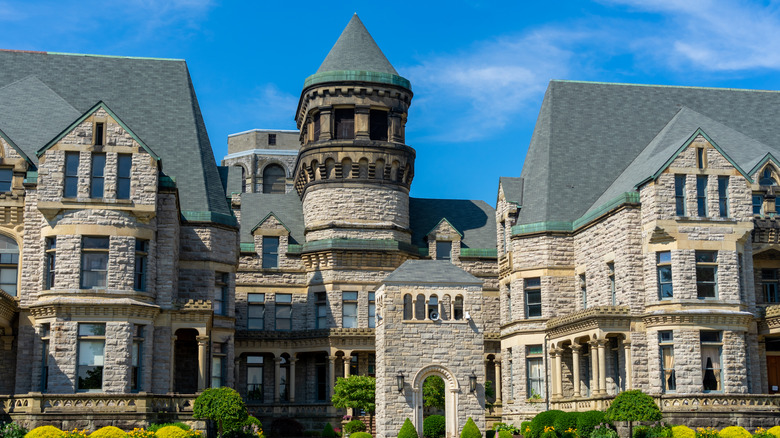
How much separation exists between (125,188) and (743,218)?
2656cm

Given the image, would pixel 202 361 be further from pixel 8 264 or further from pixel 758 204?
pixel 758 204

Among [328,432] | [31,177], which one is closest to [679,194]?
[328,432]

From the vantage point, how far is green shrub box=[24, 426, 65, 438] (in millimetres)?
33344

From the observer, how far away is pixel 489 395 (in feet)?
188

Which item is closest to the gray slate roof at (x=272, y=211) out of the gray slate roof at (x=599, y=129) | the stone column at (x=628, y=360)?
the gray slate roof at (x=599, y=129)

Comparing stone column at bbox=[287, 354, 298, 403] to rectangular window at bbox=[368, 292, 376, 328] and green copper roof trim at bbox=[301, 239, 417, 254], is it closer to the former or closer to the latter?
rectangular window at bbox=[368, 292, 376, 328]

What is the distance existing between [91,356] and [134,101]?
16.5 metres

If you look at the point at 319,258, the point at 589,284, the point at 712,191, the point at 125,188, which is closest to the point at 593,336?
the point at 589,284

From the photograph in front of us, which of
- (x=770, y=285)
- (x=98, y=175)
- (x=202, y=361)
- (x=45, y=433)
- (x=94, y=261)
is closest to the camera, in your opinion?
(x=45, y=433)

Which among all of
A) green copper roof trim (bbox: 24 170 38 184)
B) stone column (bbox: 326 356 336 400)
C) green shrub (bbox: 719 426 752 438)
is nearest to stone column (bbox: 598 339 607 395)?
green shrub (bbox: 719 426 752 438)

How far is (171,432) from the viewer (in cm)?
3541

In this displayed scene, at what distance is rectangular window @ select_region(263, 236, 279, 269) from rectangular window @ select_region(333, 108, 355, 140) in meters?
7.13

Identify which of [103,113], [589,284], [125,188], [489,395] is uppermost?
[103,113]

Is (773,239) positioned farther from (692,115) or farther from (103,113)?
(103,113)
